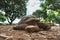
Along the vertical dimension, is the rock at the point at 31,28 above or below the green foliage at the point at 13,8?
above

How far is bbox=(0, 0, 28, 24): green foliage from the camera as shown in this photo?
35.2ft

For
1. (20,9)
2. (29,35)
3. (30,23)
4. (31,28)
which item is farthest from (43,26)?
(20,9)

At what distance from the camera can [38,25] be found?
3709 millimetres

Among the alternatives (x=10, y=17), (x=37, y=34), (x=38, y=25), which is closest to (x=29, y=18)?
(x=38, y=25)

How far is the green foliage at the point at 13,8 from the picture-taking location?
35.2 feet

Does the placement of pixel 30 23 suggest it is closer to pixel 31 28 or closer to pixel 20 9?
pixel 31 28

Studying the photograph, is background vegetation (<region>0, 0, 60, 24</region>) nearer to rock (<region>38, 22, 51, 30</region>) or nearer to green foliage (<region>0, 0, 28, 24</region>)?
green foliage (<region>0, 0, 28, 24</region>)

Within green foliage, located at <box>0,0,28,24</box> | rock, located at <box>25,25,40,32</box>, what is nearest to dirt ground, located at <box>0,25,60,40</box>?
rock, located at <box>25,25,40,32</box>

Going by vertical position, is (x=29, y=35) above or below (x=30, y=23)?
below

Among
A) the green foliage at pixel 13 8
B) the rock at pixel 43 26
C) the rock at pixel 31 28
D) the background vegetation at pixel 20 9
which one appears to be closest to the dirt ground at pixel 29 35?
the rock at pixel 31 28

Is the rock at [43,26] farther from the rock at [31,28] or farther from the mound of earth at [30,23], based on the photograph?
the rock at [31,28]

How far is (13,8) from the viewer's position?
426 inches

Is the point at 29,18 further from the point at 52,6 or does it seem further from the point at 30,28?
the point at 52,6

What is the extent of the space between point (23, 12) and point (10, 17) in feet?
3.01
